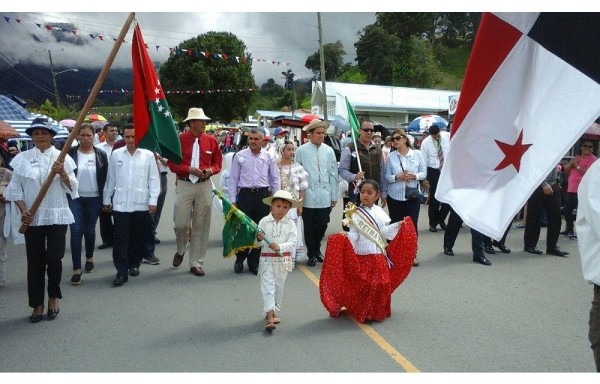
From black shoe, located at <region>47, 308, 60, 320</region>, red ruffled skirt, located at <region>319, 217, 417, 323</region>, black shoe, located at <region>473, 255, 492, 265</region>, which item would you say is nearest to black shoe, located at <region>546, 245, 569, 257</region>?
black shoe, located at <region>473, 255, 492, 265</region>

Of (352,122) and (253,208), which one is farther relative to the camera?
(352,122)

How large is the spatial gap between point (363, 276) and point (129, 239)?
121 inches

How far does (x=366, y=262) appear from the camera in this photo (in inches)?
217

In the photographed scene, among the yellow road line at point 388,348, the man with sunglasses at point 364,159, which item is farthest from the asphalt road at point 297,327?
the man with sunglasses at point 364,159

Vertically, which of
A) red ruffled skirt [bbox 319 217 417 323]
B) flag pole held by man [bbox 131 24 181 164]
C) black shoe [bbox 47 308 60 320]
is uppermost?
flag pole held by man [bbox 131 24 181 164]

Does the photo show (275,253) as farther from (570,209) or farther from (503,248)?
(570,209)

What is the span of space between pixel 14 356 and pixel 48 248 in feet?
4.07

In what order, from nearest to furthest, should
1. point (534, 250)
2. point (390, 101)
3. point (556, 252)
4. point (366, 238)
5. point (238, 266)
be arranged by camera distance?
point (366, 238)
point (238, 266)
point (556, 252)
point (534, 250)
point (390, 101)

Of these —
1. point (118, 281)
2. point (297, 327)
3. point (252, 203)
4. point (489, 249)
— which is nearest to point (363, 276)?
point (297, 327)

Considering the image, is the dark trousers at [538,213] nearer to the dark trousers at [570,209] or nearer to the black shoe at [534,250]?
the black shoe at [534,250]

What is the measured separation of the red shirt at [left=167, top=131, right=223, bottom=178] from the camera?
7.10m

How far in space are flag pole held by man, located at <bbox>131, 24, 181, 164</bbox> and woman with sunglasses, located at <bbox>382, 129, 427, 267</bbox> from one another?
10.9ft

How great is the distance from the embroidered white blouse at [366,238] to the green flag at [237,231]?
96 cm

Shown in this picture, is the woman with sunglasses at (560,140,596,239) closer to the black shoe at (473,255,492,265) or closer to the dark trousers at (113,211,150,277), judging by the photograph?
the black shoe at (473,255,492,265)
